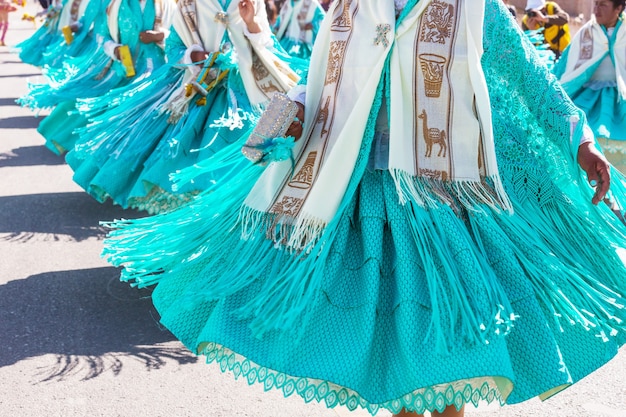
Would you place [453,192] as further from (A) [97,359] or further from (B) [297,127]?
(A) [97,359]

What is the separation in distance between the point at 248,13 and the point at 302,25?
4.87 m

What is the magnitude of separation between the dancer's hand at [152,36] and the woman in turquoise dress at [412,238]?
3.59 meters

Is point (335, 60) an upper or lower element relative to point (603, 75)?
upper

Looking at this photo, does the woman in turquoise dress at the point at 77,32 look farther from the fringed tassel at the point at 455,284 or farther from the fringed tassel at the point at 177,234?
the fringed tassel at the point at 455,284

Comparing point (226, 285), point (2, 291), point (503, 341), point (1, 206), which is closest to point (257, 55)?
point (2, 291)

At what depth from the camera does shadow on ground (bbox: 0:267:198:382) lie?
4098mm

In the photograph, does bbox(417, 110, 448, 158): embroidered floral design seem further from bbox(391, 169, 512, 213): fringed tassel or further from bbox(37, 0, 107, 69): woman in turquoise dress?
bbox(37, 0, 107, 69): woman in turquoise dress

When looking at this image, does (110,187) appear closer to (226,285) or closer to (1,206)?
(1,206)

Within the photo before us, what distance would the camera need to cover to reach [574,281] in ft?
9.19

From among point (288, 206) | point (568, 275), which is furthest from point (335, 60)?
point (568, 275)

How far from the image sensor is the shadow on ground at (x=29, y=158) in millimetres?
8234

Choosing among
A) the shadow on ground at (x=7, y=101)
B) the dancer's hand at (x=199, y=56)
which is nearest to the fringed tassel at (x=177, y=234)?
the dancer's hand at (x=199, y=56)

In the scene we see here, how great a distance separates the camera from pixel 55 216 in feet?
21.2

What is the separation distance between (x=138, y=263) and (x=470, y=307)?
1.18 meters
